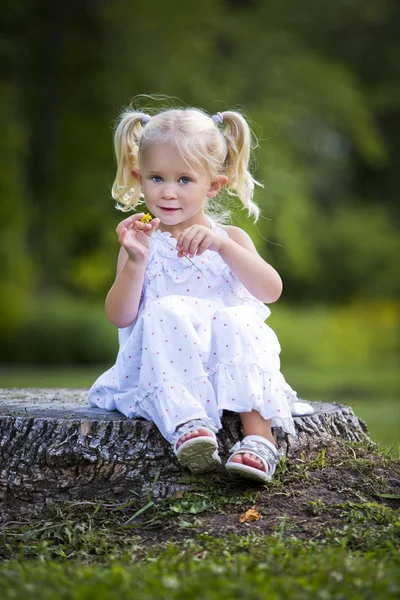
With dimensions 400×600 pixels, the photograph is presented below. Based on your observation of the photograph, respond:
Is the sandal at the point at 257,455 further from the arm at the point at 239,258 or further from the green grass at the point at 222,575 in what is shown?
the arm at the point at 239,258

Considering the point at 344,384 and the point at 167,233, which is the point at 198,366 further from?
the point at 344,384

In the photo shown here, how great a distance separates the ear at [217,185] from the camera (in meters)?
3.55

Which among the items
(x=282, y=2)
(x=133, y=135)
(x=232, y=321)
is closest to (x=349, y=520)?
(x=232, y=321)

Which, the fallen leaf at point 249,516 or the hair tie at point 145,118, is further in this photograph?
the hair tie at point 145,118

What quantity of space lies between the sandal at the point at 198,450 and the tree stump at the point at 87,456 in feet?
0.43

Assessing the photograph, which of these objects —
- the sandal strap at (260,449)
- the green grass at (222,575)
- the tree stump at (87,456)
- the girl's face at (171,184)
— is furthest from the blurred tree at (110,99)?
the green grass at (222,575)

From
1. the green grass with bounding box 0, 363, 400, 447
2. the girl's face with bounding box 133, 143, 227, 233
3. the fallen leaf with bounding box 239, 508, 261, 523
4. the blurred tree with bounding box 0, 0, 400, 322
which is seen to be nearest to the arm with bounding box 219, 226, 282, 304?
the girl's face with bounding box 133, 143, 227, 233

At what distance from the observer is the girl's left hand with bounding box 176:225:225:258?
3197mm

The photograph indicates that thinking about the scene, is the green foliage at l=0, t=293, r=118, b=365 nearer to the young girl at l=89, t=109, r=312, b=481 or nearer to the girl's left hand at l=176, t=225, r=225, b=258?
the young girl at l=89, t=109, r=312, b=481

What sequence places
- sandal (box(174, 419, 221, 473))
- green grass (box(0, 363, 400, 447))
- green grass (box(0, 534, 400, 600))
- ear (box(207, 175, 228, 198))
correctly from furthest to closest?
green grass (box(0, 363, 400, 447)) < ear (box(207, 175, 228, 198)) < sandal (box(174, 419, 221, 473)) < green grass (box(0, 534, 400, 600))

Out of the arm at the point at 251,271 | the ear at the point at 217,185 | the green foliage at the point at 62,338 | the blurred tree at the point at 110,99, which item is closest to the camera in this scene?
the arm at the point at 251,271

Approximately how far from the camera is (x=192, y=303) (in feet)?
11.1

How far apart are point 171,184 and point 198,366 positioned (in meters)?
0.79

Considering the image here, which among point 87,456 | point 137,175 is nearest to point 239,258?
point 137,175
